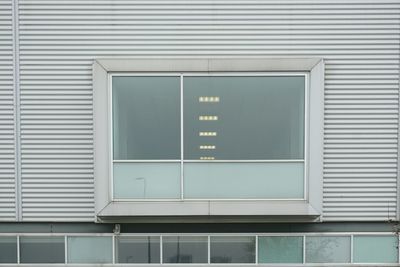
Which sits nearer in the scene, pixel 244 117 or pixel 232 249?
pixel 244 117

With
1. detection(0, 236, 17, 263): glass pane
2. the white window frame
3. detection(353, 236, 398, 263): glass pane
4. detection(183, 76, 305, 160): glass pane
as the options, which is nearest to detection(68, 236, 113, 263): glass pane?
the white window frame

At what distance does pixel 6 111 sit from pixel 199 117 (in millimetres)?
3826

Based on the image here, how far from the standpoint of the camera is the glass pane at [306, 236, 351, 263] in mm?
6801

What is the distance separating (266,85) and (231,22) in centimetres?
140

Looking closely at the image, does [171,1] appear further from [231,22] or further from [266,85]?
[266,85]

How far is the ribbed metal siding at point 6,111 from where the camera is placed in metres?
6.55

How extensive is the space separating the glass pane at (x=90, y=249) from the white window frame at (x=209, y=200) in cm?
82

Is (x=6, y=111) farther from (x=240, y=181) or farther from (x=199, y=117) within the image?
(x=240, y=181)

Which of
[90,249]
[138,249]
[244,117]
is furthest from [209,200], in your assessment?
[90,249]

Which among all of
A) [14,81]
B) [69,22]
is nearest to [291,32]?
[69,22]

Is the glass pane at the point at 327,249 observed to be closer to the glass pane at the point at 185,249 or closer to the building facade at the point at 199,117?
the building facade at the point at 199,117

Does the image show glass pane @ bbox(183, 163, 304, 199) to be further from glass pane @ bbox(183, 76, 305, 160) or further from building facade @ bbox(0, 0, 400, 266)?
glass pane @ bbox(183, 76, 305, 160)

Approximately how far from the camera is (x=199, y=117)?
21.0 ft

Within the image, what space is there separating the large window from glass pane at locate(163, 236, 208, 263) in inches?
42.6
